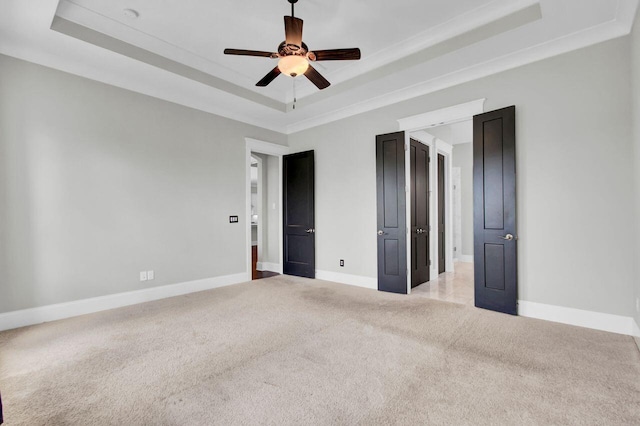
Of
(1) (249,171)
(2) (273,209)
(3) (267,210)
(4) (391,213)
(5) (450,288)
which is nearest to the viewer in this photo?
(4) (391,213)

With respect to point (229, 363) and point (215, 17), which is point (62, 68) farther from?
point (229, 363)

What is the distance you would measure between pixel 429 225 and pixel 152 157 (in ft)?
15.4

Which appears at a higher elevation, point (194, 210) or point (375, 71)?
point (375, 71)

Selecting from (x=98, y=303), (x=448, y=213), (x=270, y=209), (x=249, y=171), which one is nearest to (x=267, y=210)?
(x=270, y=209)

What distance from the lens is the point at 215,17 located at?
10.5ft

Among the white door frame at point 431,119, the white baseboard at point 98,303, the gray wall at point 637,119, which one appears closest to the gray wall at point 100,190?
the white baseboard at point 98,303

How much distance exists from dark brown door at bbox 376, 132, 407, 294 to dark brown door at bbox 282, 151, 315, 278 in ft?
4.76

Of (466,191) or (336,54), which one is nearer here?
(336,54)

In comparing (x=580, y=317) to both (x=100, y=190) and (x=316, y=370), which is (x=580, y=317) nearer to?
(x=316, y=370)

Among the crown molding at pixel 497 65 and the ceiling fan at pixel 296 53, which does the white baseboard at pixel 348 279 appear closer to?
the crown molding at pixel 497 65

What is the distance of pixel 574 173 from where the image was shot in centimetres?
316

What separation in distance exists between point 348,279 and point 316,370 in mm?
2945

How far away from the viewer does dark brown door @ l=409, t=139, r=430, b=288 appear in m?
4.85

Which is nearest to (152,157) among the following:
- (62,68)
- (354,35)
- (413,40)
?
(62,68)
